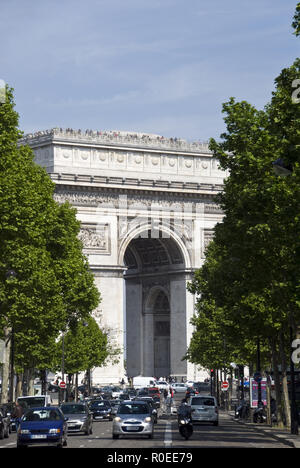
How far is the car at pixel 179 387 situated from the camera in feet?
434

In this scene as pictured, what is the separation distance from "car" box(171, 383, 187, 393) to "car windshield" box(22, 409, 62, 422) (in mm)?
84358

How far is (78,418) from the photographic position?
62.0 m

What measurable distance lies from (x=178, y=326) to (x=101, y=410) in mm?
52003

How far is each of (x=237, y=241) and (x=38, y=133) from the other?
7465cm

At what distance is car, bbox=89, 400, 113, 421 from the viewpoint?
297ft

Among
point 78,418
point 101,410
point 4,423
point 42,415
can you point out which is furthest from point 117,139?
point 42,415

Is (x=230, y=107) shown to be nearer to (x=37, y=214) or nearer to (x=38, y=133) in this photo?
(x=37, y=214)

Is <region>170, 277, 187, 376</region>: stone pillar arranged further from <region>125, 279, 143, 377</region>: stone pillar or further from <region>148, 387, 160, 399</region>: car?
<region>148, 387, 160, 399</region>: car

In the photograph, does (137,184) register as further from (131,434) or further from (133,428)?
(133,428)

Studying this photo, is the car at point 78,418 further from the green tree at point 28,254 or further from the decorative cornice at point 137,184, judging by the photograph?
the decorative cornice at point 137,184

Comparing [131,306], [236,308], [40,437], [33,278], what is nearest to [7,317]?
[33,278]

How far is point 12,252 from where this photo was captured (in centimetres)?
6681

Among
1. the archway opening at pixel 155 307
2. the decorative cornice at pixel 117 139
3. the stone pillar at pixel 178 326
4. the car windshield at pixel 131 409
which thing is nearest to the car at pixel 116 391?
the stone pillar at pixel 178 326
